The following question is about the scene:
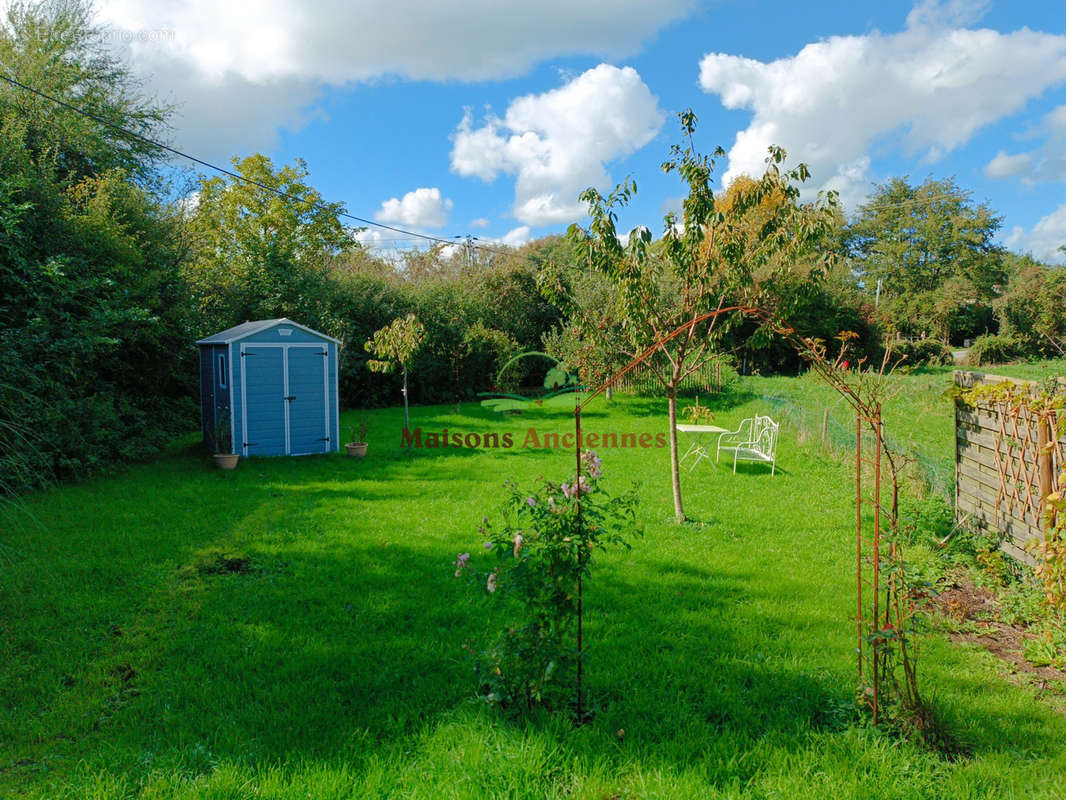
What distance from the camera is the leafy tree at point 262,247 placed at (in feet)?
44.1

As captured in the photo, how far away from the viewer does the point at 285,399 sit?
9328 millimetres

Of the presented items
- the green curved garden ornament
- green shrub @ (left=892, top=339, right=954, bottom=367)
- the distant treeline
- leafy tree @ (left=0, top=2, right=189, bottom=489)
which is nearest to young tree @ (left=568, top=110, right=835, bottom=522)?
the distant treeline

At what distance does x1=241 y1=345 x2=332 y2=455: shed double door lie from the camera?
9047 mm

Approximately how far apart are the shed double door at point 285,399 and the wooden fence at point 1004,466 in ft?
26.8

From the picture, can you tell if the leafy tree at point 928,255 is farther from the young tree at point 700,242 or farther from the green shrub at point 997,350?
the young tree at point 700,242

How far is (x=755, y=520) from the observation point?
235 inches

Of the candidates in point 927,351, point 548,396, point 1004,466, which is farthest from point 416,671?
point 927,351

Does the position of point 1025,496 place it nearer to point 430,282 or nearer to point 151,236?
point 151,236

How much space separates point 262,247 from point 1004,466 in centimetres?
1426

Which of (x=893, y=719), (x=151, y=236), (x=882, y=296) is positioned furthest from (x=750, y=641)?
(x=882, y=296)

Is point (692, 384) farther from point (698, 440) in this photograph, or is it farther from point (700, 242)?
point (700, 242)

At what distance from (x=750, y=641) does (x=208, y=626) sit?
3.16 meters

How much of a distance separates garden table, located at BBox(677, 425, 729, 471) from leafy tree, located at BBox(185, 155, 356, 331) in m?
8.70

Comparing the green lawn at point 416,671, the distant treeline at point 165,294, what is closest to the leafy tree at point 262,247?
the distant treeline at point 165,294
